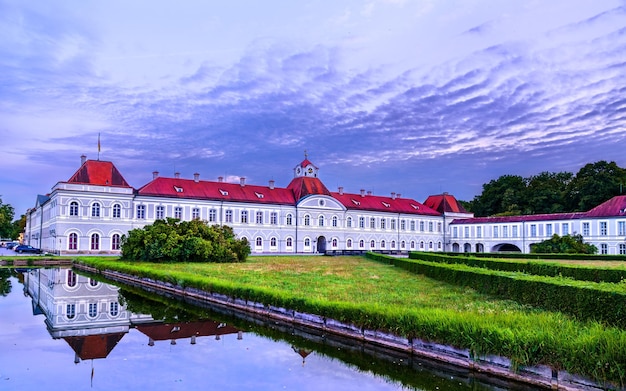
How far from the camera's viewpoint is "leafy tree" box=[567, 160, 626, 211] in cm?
6438

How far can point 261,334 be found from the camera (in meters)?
12.4

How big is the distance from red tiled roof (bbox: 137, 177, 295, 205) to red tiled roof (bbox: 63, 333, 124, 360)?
→ 3926 cm

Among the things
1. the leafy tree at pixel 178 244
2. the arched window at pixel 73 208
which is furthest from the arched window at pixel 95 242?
the leafy tree at pixel 178 244

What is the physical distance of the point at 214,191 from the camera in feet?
179

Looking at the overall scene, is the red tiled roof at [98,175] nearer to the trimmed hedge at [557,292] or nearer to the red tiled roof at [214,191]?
the red tiled roof at [214,191]

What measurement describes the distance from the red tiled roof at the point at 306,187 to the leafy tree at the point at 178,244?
24.1m

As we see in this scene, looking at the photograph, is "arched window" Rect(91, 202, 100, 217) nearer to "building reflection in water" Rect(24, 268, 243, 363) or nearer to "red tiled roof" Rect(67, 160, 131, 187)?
"red tiled roof" Rect(67, 160, 131, 187)

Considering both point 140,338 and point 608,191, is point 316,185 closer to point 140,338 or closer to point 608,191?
point 608,191

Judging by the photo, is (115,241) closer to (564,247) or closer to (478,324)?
(564,247)

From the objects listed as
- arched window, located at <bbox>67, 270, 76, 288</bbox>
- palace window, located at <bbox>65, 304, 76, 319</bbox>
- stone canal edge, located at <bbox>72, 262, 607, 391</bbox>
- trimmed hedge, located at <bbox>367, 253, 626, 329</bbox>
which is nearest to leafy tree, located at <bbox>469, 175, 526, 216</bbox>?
trimmed hedge, located at <bbox>367, 253, 626, 329</bbox>

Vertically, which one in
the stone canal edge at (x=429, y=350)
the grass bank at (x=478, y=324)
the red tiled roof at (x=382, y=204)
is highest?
the red tiled roof at (x=382, y=204)

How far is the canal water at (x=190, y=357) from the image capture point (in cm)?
851

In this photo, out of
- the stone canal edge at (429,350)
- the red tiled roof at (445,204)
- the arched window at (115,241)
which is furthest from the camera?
the red tiled roof at (445,204)

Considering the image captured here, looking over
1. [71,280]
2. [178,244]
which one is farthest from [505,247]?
[71,280]
